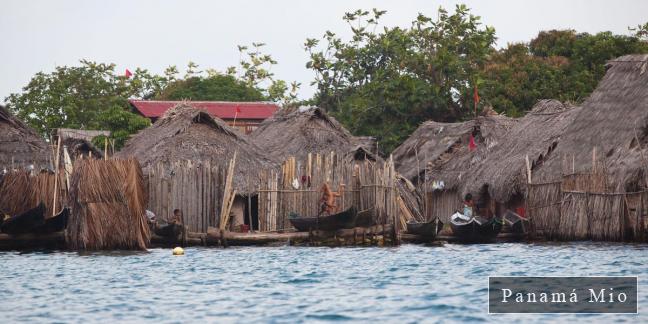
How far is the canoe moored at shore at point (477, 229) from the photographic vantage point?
99.8ft

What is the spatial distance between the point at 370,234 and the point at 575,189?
5.58m

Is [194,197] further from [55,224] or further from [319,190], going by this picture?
[55,224]

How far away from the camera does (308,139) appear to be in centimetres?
4122

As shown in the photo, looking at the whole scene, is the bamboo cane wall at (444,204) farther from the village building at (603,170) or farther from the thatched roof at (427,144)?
the village building at (603,170)

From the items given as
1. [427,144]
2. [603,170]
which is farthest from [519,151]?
[603,170]

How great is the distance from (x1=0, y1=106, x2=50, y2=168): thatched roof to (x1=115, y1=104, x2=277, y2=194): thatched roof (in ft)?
12.2

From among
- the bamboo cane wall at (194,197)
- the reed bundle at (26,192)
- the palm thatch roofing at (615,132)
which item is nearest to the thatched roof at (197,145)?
the bamboo cane wall at (194,197)

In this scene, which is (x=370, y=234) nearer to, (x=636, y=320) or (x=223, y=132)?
(x=223, y=132)

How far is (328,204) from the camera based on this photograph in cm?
2867

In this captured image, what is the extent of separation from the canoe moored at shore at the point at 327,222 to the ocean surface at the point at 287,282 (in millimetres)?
988

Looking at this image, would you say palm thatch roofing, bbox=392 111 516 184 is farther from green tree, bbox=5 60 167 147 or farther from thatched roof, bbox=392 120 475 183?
green tree, bbox=5 60 167 147

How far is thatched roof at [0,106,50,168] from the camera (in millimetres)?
39247

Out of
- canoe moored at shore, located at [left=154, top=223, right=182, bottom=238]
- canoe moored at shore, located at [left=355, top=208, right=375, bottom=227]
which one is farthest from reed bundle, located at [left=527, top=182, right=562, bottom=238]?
canoe moored at shore, located at [left=154, top=223, right=182, bottom=238]

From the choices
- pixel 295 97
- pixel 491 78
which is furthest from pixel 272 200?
pixel 295 97
